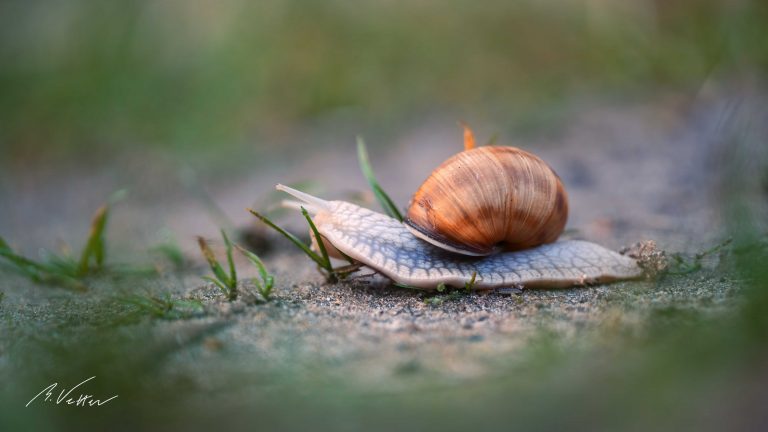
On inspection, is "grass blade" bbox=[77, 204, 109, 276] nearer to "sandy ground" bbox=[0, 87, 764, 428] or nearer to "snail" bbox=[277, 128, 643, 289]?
"sandy ground" bbox=[0, 87, 764, 428]

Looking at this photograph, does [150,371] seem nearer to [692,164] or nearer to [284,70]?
[692,164]

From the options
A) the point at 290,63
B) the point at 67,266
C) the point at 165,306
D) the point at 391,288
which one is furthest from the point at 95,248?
the point at 290,63

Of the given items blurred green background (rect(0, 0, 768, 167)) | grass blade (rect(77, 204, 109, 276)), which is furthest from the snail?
blurred green background (rect(0, 0, 768, 167))
